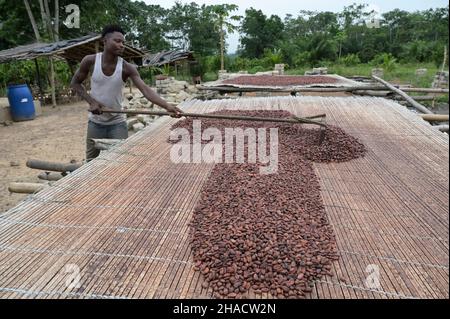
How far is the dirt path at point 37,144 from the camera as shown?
480cm

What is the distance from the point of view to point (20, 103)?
334 inches

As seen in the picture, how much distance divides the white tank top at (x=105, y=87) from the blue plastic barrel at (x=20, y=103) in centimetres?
648

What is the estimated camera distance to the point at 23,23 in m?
15.1

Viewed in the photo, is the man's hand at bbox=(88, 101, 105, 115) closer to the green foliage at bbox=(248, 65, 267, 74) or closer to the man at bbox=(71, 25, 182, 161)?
the man at bbox=(71, 25, 182, 161)

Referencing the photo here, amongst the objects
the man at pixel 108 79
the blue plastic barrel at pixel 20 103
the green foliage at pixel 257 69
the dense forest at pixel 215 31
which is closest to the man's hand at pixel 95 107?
the man at pixel 108 79

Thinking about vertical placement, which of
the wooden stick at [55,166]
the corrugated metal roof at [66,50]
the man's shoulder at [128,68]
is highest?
the corrugated metal roof at [66,50]

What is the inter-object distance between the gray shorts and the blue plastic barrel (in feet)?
20.8

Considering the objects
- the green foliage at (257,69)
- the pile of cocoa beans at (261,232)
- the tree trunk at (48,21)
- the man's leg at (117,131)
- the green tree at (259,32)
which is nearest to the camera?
the pile of cocoa beans at (261,232)

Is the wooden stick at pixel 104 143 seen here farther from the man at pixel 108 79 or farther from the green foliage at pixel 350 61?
the green foliage at pixel 350 61

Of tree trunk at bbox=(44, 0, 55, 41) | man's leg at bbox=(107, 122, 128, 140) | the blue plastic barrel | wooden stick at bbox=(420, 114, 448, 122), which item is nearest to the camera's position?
man's leg at bbox=(107, 122, 128, 140)

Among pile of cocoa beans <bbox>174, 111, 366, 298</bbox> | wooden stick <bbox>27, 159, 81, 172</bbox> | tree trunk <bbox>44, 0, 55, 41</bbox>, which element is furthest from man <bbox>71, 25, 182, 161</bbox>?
tree trunk <bbox>44, 0, 55, 41</bbox>

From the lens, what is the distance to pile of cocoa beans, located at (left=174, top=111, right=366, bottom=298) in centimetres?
141
